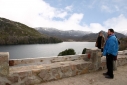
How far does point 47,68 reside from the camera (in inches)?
217

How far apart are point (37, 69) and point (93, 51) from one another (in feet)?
9.70

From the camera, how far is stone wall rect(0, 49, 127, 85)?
16.0ft

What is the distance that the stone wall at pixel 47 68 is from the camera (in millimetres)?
4887

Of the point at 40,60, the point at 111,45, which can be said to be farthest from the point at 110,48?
the point at 40,60

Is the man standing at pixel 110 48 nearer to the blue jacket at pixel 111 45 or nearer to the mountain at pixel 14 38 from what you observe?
the blue jacket at pixel 111 45

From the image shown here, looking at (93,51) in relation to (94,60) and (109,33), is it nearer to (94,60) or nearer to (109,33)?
(94,60)

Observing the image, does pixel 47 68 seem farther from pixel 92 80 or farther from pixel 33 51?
pixel 33 51

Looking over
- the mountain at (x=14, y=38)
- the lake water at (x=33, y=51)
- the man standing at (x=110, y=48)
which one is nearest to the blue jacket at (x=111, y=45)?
the man standing at (x=110, y=48)

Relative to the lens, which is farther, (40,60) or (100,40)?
(100,40)

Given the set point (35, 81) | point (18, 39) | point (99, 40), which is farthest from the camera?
point (18, 39)

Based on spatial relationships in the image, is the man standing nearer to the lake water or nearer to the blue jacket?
the blue jacket

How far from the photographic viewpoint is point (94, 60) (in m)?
6.91

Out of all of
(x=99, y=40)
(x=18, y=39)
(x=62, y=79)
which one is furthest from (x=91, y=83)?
(x=18, y=39)

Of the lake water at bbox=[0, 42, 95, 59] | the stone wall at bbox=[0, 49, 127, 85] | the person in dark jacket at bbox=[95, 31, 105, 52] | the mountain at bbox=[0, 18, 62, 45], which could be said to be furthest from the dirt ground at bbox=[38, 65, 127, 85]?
the mountain at bbox=[0, 18, 62, 45]
